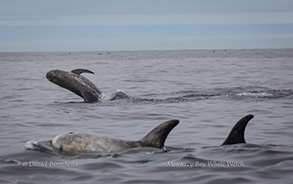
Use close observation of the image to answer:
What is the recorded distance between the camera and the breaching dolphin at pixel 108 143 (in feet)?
34.2

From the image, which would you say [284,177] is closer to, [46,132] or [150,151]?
[150,151]

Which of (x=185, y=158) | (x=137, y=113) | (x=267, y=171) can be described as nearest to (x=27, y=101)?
(x=137, y=113)

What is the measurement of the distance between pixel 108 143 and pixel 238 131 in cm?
262

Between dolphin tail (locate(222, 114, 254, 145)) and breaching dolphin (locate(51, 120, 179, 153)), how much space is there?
1259mm

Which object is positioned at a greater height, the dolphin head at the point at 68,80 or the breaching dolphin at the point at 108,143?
the dolphin head at the point at 68,80

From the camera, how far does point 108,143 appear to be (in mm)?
10594

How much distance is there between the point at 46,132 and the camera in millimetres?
13586

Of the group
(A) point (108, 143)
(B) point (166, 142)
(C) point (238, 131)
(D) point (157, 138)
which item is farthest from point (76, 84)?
(C) point (238, 131)

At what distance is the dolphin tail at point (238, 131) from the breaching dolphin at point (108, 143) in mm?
1259

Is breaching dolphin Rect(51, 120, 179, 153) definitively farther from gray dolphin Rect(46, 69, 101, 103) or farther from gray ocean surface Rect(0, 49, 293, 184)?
gray dolphin Rect(46, 69, 101, 103)

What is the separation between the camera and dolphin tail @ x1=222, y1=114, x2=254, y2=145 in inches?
410

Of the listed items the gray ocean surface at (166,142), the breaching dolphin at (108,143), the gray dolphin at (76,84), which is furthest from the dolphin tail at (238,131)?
the gray dolphin at (76,84)

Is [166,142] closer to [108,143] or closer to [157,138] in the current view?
[157,138]

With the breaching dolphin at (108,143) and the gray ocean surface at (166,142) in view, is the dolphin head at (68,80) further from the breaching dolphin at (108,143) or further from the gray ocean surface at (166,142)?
the breaching dolphin at (108,143)
